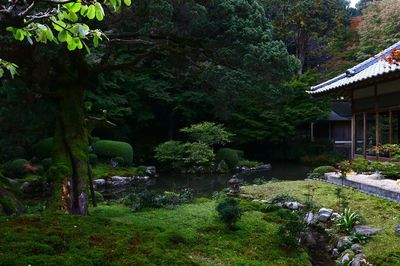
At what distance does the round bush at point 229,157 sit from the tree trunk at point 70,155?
16.0m

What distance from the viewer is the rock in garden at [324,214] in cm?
816

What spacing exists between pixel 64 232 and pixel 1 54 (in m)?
Answer: 4.03

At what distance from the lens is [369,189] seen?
952 centimetres

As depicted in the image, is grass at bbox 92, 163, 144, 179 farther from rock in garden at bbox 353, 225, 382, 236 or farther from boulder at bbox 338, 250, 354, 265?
boulder at bbox 338, 250, 354, 265

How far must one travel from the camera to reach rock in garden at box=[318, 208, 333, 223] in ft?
26.8

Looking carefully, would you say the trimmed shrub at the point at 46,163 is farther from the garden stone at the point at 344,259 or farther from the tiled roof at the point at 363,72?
the garden stone at the point at 344,259

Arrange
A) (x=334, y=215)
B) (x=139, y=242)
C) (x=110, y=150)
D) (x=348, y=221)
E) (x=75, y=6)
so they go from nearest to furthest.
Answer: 1. (x=75, y=6)
2. (x=139, y=242)
3. (x=348, y=221)
4. (x=334, y=215)
5. (x=110, y=150)

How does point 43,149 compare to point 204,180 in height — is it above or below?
above

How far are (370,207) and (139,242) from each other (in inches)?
204

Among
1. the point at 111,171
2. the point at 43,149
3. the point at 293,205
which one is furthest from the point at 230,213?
the point at 43,149

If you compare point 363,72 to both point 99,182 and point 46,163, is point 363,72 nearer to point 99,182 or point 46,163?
point 99,182

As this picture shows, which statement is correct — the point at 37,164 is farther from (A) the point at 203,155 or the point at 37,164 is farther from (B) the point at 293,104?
(B) the point at 293,104

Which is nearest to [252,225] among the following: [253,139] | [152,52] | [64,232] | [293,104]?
[64,232]

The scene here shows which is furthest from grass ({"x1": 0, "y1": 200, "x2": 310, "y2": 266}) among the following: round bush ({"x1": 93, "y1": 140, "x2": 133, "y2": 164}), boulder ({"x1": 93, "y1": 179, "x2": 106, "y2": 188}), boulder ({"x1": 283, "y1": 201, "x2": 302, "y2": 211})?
round bush ({"x1": 93, "y1": 140, "x2": 133, "y2": 164})
